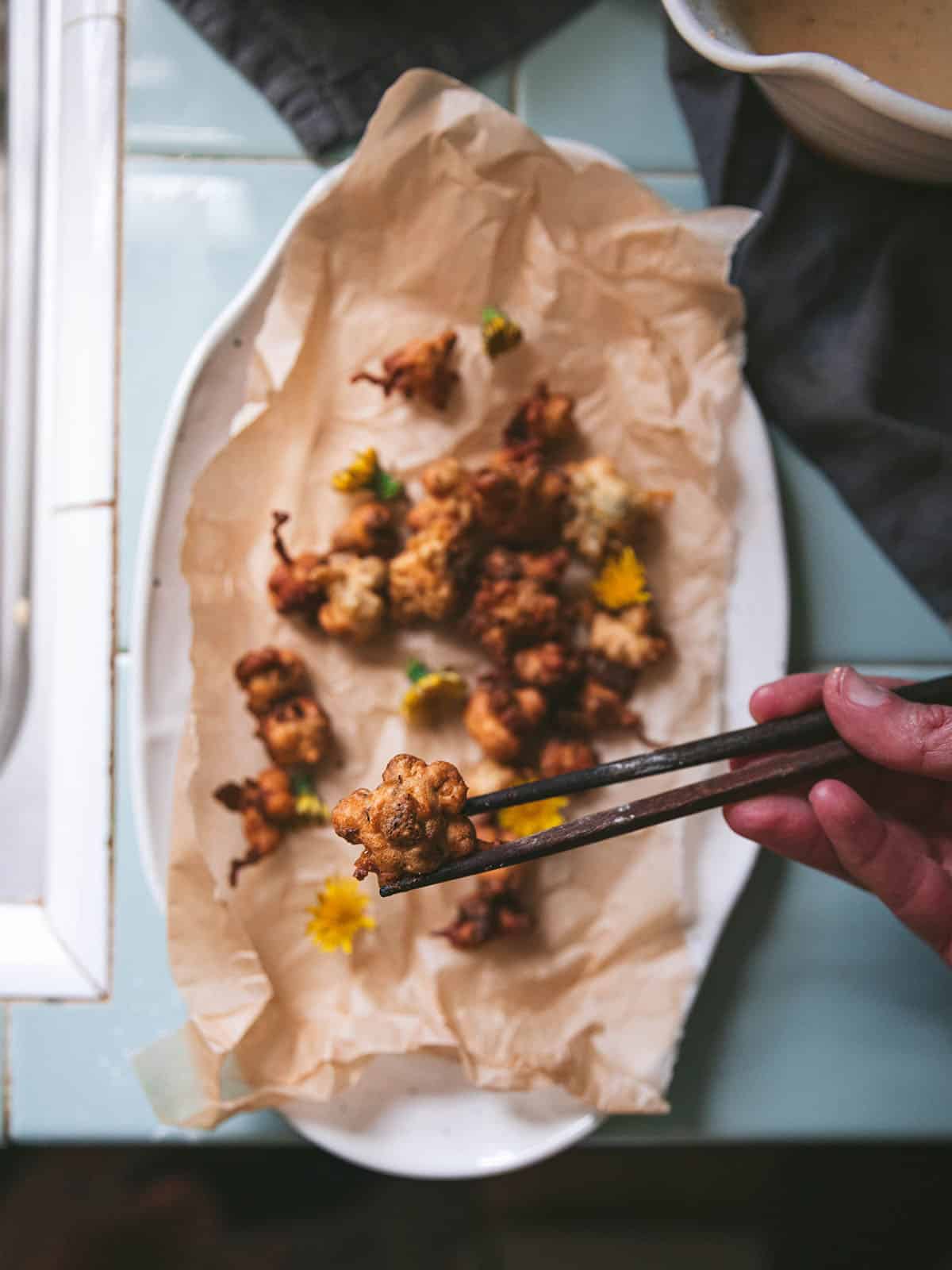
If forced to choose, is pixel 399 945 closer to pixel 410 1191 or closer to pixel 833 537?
pixel 833 537

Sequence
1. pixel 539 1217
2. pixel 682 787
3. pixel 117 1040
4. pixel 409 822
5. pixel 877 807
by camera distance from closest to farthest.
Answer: pixel 409 822, pixel 682 787, pixel 877 807, pixel 117 1040, pixel 539 1217

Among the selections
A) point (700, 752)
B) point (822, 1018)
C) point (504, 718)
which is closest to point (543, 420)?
point (504, 718)

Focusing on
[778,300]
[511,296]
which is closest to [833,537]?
[778,300]

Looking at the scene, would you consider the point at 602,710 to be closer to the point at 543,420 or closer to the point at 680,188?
the point at 543,420

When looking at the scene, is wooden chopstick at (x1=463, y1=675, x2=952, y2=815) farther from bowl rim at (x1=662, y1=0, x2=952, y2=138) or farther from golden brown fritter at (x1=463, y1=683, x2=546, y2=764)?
bowl rim at (x1=662, y1=0, x2=952, y2=138)

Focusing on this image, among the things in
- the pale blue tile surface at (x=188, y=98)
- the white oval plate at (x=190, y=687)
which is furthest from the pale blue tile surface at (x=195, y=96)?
the white oval plate at (x=190, y=687)

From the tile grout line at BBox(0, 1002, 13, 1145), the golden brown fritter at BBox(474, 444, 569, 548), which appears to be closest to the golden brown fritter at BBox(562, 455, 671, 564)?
the golden brown fritter at BBox(474, 444, 569, 548)
